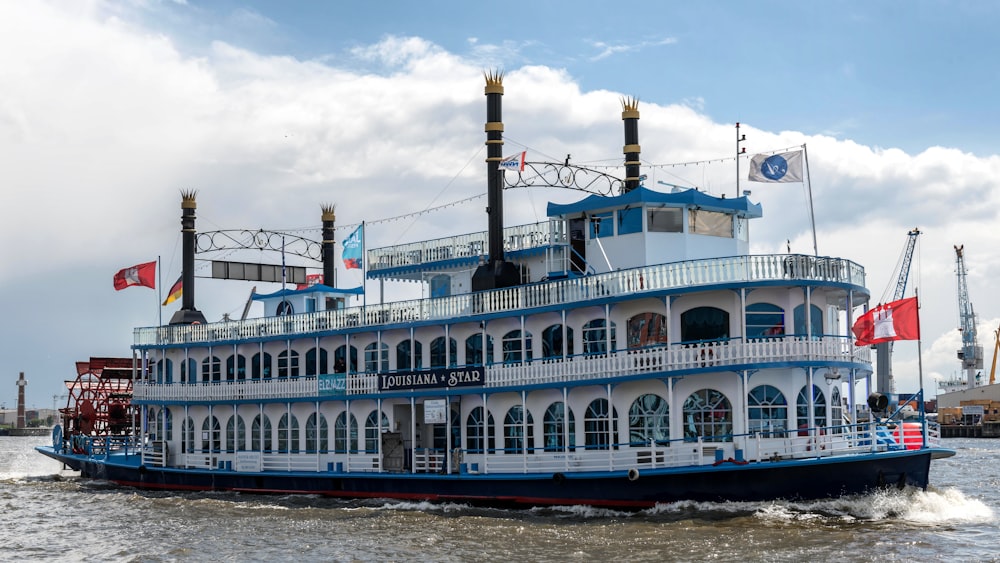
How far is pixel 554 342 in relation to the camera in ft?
104

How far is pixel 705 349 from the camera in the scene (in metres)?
27.7

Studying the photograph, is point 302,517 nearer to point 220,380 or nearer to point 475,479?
point 475,479

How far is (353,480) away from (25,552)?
9.74 m

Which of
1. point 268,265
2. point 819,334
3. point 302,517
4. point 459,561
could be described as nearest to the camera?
point 459,561

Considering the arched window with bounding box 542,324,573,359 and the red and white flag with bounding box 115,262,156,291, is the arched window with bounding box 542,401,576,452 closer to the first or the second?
the arched window with bounding box 542,324,573,359

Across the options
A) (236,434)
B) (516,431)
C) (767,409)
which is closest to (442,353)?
(516,431)

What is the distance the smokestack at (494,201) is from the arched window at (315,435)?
681cm

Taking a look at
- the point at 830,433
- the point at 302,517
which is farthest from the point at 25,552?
the point at 830,433

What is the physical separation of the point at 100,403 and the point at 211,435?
40.2 feet

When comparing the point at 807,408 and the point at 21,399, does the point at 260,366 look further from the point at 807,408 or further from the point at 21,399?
the point at 21,399

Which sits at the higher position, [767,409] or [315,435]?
[767,409]

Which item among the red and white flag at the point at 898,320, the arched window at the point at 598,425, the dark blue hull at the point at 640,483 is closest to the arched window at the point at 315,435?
the dark blue hull at the point at 640,483

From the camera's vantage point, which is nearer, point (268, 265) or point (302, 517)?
point (302, 517)

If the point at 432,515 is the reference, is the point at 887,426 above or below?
above
